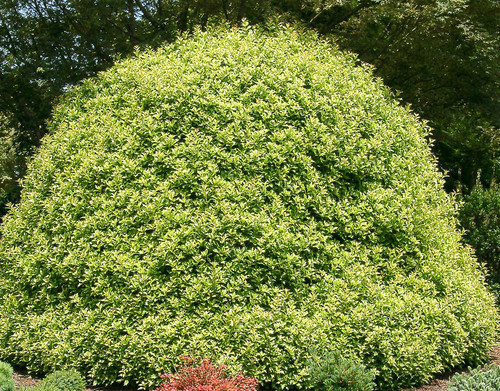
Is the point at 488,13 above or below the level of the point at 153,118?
above

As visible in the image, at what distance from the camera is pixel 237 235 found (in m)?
5.48

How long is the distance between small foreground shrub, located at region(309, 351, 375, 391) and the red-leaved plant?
63 cm

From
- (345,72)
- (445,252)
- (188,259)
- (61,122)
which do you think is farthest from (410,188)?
(61,122)

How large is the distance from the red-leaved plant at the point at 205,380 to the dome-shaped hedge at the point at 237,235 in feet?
1.21

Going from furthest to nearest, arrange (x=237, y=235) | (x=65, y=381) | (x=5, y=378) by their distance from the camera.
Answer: (x=237, y=235)
(x=65, y=381)
(x=5, y=378)

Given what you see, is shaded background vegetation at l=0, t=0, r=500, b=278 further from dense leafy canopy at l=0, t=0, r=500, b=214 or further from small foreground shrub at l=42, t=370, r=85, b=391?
small foreground shrub at l=42, t=370, r=85, b=391

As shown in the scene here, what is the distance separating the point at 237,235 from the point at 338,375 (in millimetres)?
1724

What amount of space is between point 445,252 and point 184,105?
12.3 feet

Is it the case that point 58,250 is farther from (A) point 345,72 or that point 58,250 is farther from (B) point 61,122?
(A) point 345,72

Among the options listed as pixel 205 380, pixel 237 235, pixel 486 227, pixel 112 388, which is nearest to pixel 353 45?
pixel 486 227

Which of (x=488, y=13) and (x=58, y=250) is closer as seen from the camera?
(x=58, y=250)

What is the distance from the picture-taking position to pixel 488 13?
13836 millimetres

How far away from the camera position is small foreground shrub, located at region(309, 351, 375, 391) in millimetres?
4793

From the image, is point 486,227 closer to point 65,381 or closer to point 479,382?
point 479,382
